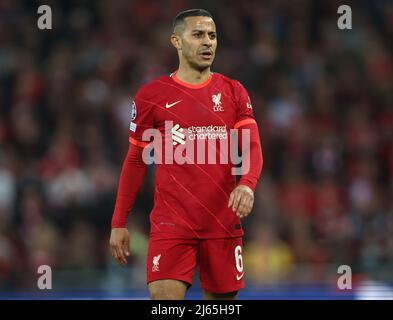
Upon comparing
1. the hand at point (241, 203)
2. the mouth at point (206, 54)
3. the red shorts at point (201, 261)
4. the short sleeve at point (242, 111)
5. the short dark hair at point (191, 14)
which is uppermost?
the short dark hair at point (191, 14)

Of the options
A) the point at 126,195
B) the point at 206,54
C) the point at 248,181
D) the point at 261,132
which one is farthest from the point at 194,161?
the point at 261,132

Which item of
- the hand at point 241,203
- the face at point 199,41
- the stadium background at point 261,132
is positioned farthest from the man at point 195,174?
the stadium background at point 261,132

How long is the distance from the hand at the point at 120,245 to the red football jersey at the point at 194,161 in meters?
0.21

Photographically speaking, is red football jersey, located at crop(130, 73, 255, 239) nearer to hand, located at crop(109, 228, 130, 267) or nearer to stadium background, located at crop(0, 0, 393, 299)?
hand, located at crop(109, 228, 130, 267)

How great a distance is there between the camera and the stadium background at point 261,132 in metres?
10.2

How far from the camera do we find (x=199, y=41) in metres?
5.63

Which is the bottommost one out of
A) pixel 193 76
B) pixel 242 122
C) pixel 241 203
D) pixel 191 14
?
pixel 241 203

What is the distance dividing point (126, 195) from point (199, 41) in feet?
3.35

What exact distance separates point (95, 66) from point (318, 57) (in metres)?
2.93

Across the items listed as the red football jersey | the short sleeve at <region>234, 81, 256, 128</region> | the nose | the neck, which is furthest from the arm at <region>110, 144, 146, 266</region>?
the nose

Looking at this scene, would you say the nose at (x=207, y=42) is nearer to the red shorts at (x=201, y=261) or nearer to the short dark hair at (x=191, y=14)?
the short dark hair at (x=191, y=14)

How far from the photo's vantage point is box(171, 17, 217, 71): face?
18.5 ft

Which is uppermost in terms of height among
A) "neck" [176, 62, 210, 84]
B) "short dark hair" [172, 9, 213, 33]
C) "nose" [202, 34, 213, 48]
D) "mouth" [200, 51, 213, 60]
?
"short dark hair" [172, 9, 213, 33]

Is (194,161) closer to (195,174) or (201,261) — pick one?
(195,174)
